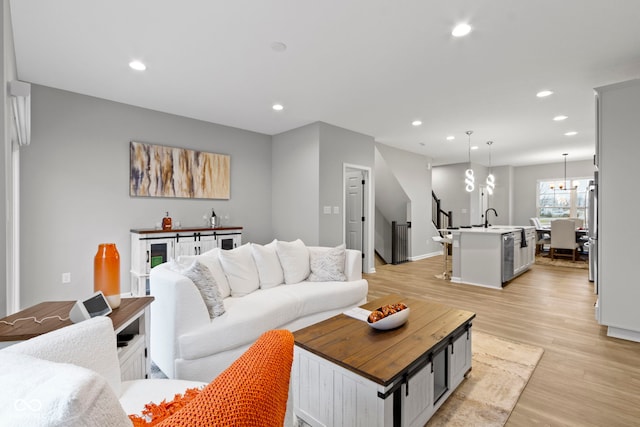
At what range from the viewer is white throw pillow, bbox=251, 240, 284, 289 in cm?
311

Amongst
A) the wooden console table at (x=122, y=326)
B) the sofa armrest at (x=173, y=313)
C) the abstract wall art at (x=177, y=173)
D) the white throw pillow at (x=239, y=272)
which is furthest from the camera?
the abstract wall art at (x=177, y=173)

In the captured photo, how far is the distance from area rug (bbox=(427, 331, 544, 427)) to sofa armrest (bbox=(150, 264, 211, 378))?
1.62 m

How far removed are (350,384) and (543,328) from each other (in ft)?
9.22

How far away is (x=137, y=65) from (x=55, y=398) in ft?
11.8

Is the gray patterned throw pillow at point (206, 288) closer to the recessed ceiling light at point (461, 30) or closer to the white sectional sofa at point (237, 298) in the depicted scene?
the white sectional sofa at point (237, 298)

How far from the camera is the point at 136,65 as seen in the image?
3141mm

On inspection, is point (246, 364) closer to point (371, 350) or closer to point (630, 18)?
point (371, 350)

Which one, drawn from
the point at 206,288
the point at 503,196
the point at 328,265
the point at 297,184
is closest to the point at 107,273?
the point at 206,288

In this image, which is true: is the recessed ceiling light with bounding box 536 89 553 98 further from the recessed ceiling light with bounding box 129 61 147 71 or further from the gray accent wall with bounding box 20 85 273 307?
the gray accent wall with bounding box 20 85 273 307

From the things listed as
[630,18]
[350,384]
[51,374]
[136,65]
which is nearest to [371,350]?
[350,384]

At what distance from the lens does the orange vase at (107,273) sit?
59.6 inches

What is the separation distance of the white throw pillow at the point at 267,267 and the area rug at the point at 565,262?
21.7 ft

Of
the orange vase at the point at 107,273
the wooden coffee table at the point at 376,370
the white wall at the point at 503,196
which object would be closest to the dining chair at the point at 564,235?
the white wall at the point at 503,196

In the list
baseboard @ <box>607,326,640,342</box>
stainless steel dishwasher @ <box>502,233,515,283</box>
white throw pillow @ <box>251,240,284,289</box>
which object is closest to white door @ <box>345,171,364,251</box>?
stainless steel dishwasher @ <box>502,233,515,283</box>
